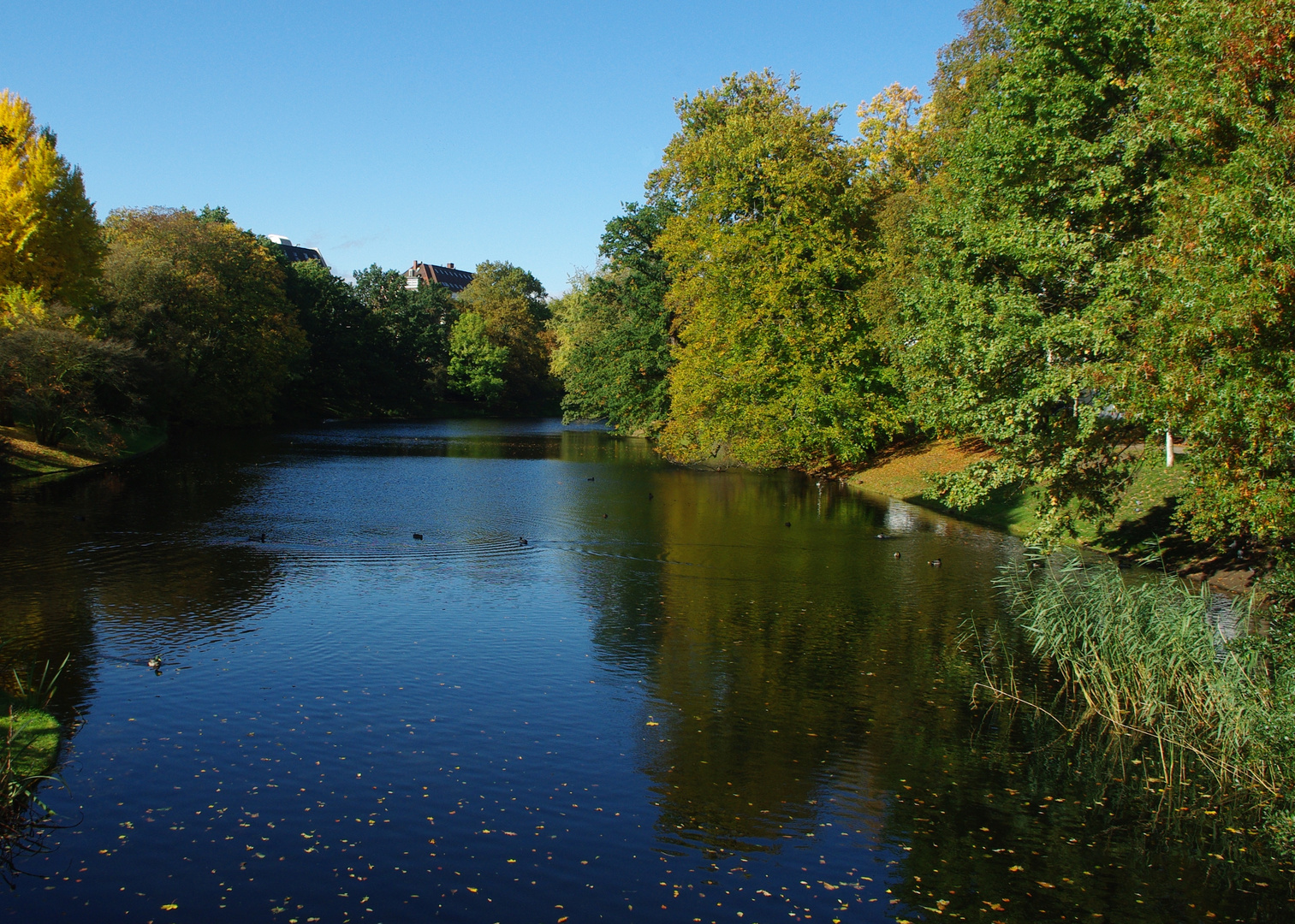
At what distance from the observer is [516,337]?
128 m

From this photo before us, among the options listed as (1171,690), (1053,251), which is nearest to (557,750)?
(1171,690)

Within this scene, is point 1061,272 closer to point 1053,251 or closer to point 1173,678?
point 1053,251

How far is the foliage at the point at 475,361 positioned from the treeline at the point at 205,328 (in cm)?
18

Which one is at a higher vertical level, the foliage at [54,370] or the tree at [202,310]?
the tree at [202,310]

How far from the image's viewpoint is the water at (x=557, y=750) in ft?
30.0

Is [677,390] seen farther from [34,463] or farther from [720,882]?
[720,882]

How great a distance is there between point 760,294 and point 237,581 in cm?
3061

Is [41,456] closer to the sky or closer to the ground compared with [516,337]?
closer to the ground

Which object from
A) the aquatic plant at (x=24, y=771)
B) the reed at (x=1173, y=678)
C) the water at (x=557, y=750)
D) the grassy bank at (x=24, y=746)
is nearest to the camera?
the water at (x=557, y=750)

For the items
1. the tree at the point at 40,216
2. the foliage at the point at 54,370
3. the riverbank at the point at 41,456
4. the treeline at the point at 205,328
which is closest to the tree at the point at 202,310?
the treeline at the point at 205,328

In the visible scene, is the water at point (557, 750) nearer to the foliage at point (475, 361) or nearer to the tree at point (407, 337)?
the tree at point (407, 337)

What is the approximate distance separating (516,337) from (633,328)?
6583 centimetres

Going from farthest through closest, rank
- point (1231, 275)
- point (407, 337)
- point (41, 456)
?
point (407, 337) → point (41, 456) → point (1231, 275)

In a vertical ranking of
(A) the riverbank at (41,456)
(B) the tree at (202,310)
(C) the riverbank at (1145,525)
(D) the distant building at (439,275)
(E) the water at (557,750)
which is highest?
(D) the distant building at (439,275)
